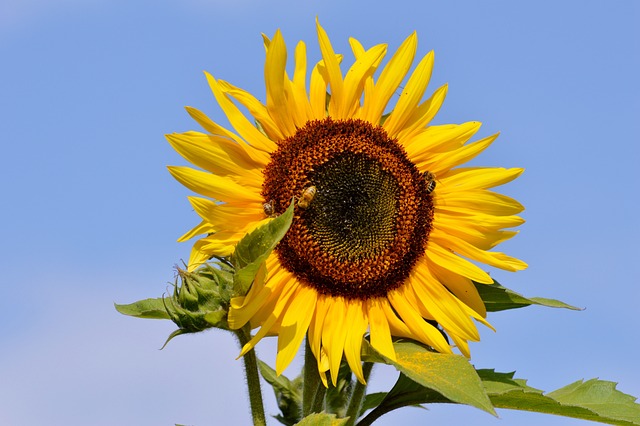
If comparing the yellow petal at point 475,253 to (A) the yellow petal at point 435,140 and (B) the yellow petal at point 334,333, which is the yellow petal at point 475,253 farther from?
(B) the yellow petal at point 334,333

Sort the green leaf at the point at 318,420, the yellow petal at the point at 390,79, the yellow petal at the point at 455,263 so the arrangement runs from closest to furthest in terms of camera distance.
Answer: the green leaf at the point at 318,420, the yellow petal at the point at 455,263, the yellow petal at the point at 390,79

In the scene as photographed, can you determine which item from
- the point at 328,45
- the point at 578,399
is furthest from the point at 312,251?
the point at 578,399

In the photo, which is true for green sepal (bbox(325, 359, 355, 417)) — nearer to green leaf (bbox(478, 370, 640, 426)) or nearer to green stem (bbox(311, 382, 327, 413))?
green stem (bbox(311, 382, 327, 413))

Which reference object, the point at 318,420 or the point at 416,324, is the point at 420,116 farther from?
the point at 318,420

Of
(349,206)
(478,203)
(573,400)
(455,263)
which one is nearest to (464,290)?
(455,263)

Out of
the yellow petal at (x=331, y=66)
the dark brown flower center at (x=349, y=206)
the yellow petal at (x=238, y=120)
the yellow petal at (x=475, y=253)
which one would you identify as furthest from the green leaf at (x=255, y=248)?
the yellow petal at (x=475, y=253)

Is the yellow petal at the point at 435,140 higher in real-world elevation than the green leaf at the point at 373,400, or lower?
higher

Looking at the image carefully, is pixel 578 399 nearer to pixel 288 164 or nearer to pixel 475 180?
pixel 475 180
